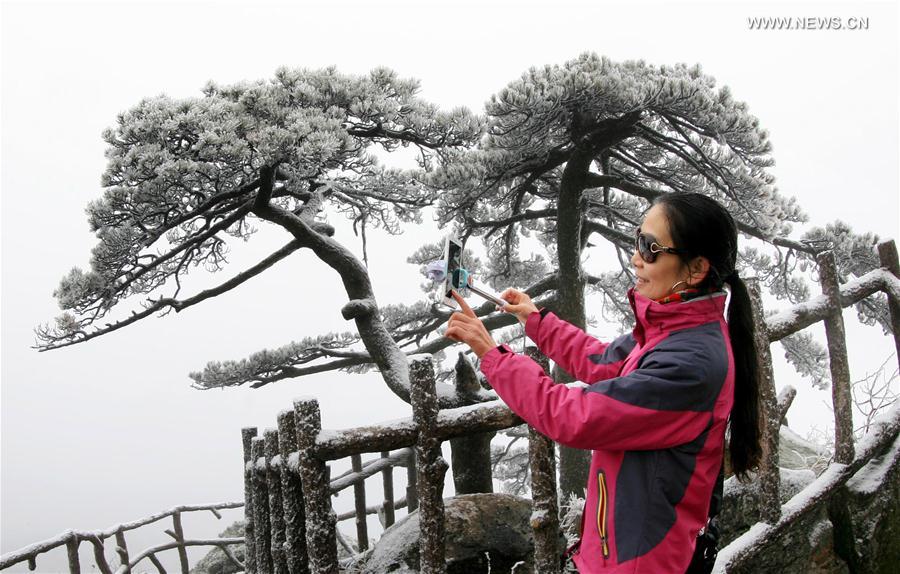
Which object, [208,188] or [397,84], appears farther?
[397,84]

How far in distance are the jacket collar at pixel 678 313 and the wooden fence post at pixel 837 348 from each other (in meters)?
2.31

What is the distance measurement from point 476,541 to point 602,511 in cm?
235

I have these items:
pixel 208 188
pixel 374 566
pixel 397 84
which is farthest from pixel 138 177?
pixel 374 566

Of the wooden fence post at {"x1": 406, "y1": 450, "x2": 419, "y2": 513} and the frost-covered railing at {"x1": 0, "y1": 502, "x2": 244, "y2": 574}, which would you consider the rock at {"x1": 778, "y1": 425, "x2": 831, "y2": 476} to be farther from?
the frost-covered railing at {"x1": 0, "y1": 502, "x2": 244, "y2": 574}

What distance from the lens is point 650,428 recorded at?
58.8 inches

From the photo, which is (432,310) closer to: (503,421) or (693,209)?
(503,421)

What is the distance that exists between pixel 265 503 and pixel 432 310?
5103 mm

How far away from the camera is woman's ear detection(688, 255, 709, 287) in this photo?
1.67 m

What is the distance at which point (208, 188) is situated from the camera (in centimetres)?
640

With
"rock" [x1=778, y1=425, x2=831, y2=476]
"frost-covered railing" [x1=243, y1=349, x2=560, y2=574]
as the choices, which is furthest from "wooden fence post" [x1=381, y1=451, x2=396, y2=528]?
"frost-covered railing" [x1=243, y1=349, x2=560, y2=574]

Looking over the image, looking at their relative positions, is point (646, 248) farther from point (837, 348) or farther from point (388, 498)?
point (388, 498)

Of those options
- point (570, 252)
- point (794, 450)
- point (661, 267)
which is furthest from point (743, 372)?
point (570, 252)

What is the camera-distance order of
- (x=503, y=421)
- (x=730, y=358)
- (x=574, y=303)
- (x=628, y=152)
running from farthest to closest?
(x=628, y=152) < (x=574, y=303) < (x=503, y=421) < (x=730, y=358)

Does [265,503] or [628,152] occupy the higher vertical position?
[628,152]
